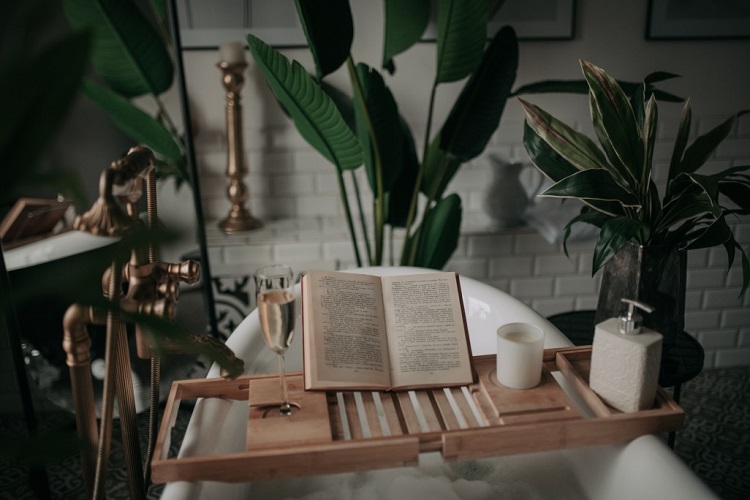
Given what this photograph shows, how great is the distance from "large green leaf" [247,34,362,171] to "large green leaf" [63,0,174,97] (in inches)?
19.1

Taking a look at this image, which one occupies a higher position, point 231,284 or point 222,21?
point 222,21

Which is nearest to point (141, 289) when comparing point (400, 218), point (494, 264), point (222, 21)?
point (400, 218)

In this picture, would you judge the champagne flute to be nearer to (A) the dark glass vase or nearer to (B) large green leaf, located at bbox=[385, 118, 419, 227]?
(A) the dark glass vase

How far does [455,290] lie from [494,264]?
4.47 feet

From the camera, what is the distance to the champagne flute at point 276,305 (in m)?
1.03

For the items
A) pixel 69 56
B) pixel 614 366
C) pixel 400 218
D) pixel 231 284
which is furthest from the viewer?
pixel 231 284

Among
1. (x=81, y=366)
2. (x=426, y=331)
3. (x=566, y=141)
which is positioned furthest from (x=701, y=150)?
(x=81, y=366)

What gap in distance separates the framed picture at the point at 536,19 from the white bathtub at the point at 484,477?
4.58 ft

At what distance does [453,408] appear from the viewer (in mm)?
1140

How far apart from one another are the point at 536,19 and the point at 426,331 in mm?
1656

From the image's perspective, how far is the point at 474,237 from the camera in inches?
100

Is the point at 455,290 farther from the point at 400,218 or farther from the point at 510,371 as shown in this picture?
the point at 400,218

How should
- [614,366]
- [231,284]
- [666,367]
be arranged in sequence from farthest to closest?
[231,284] → [666,367] → [614,366]

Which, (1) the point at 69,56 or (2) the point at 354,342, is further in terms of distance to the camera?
(2) the point at 354,342
